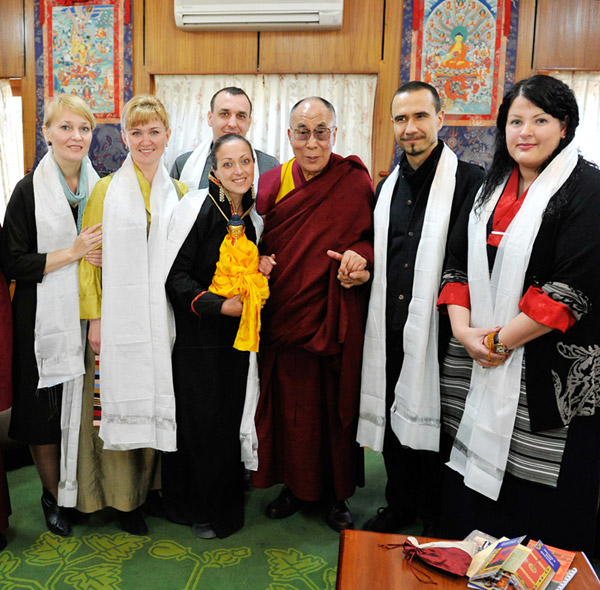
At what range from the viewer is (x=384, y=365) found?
2.04 metres

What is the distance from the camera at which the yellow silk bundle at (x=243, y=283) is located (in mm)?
1930

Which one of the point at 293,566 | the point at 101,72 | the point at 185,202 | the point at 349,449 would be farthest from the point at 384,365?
the point at 101,72

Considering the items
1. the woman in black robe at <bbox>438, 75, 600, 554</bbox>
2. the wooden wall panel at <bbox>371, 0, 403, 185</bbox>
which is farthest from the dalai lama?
the wooden wall panel at <bbox>371, 0, 403, 185</bbox>

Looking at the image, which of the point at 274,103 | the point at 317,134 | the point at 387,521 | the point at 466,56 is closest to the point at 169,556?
the point at 387,521

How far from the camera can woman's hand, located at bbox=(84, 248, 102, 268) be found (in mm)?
1995

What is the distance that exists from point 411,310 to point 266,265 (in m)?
0.55

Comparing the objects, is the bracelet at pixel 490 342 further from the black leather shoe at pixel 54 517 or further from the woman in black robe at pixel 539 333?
the black leather shoe at pixel 54 517

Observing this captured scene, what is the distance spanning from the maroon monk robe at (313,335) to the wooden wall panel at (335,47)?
2055mm

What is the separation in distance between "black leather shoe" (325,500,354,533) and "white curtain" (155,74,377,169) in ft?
8.34

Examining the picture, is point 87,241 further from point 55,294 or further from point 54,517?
point 54,517

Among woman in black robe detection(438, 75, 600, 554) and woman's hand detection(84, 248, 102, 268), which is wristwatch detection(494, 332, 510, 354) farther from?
woman's hand detection(84, 248, 102, 268)

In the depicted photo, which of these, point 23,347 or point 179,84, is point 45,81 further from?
point 23,347

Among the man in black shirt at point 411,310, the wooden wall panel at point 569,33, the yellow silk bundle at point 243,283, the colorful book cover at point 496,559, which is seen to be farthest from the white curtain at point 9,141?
the colorful book cover at point 496,559

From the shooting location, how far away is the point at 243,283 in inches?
76.2
